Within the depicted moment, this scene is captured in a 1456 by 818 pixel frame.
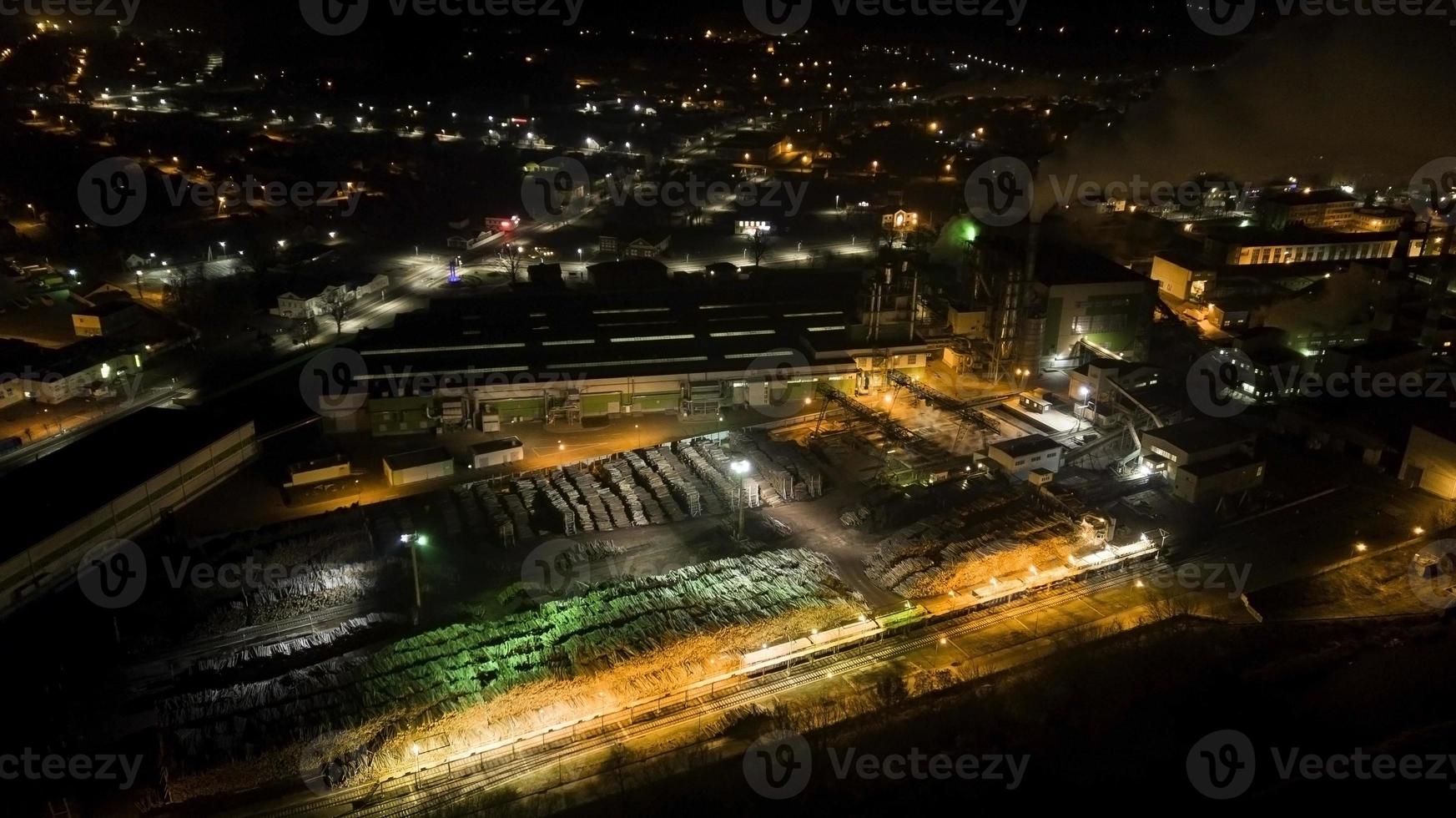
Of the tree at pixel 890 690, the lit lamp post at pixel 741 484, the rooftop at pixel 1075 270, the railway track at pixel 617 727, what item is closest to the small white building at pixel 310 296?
the lit lamp post at pixel 741 484

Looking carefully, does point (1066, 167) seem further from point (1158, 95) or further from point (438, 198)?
point (438, 198)

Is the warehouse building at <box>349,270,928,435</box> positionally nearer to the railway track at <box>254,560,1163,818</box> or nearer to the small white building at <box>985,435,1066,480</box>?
the small white building at <box>985,435,1066,480</box>

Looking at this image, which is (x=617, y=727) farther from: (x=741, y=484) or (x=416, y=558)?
(x=741, y=484)

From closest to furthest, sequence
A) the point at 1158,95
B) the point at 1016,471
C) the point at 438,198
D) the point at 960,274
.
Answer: the point at 1016,471 < the point at 960,274 < the point at 1158,95 < the point at 438,198

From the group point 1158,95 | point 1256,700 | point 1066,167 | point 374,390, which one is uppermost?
point 1158,95

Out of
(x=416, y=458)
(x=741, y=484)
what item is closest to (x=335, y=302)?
(x=416, y=458)

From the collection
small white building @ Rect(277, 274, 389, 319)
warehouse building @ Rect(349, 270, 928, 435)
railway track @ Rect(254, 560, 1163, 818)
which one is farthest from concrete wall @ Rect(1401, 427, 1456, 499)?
small white building @ Rect(277, 274, 389, 319)

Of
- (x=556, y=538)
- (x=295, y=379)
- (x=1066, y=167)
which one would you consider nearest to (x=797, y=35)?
(x=1066, y=167)
